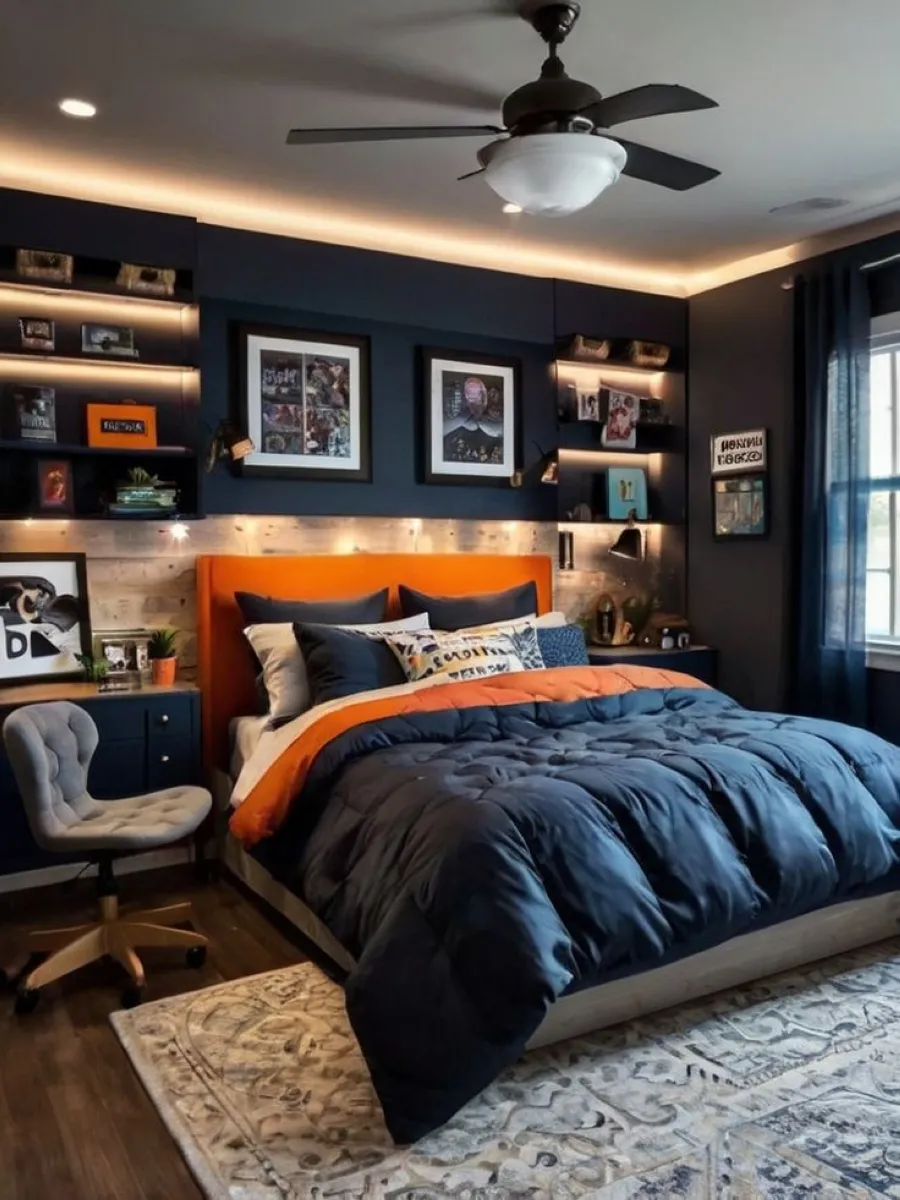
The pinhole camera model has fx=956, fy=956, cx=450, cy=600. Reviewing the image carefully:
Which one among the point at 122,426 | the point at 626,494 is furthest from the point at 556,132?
the point at 626,494

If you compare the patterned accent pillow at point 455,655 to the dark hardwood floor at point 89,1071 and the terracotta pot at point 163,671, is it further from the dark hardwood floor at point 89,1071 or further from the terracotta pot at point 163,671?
the dark hardwood floor at point 89,1071

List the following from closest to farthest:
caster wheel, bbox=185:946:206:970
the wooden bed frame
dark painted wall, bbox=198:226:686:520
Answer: the wooden bed frame, caster wheel, bbox=185:946:206:970, dark painted wall, bbox=198:226:686:520

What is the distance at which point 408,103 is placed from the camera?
3182 millimetres

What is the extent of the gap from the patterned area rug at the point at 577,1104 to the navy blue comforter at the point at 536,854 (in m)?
0.16

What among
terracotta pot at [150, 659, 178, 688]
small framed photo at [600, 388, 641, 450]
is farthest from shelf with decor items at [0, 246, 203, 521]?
small framed photo at [600, 388, 641, 450]

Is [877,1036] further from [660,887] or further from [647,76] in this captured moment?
[647,76]

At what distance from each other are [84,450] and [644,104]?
2.47 meters

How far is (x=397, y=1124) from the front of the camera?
2.03 metres

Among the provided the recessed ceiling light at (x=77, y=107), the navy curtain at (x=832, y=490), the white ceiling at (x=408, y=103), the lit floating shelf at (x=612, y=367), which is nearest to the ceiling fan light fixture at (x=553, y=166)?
the white ceiling at (x=408, y=103)

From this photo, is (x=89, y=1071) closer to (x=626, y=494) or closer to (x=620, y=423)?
(x=626, y=494)

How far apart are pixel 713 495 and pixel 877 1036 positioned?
127 inches

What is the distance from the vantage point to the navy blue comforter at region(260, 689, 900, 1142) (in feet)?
6.81

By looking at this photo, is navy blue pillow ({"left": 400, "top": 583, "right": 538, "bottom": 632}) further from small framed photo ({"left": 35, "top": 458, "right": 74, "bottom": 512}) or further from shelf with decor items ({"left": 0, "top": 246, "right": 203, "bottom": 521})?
small framed photo ({"left": 35, "top": 458, "right": 74, "bottom": 512})

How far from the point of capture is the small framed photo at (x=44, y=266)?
366 centimetres
